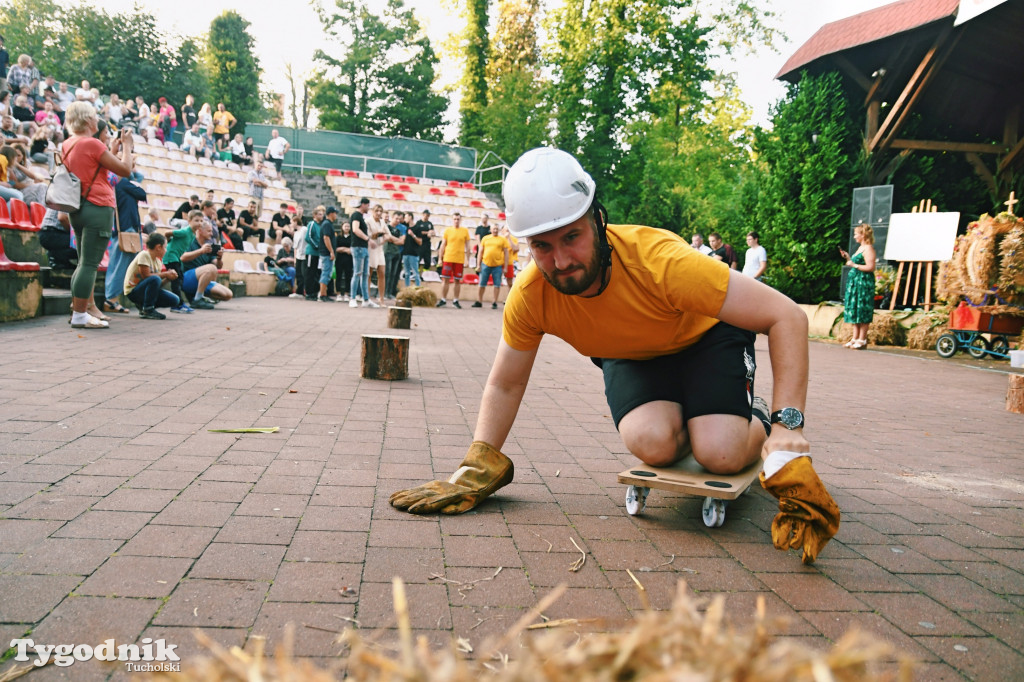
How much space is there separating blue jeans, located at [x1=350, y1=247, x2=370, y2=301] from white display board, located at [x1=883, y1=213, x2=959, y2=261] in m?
10.1

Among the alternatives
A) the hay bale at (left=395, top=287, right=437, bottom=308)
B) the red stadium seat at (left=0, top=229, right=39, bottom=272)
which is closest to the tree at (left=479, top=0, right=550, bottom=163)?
the hay bale at (left=395, top=287, right=437, bottom=308)

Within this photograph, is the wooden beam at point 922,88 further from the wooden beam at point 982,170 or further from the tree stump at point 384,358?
the tree stump at point 384,358

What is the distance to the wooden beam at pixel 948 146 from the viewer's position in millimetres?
14583

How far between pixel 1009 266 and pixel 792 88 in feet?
26.2

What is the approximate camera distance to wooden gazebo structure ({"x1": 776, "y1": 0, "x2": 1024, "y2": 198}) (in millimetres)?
13094

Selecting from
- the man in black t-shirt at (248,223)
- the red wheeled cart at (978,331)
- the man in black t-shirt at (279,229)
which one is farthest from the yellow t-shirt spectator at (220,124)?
the red wheeled cart at (978,331)

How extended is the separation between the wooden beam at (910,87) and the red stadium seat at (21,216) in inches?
569

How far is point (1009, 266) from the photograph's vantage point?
9.83 m

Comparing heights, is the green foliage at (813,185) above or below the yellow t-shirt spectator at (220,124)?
below

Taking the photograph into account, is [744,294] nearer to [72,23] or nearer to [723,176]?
[723,176]

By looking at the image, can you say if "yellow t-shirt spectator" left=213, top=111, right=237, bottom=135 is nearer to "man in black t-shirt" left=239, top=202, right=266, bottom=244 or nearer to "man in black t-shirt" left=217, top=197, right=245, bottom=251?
"man in black t-shirt" left=239, top=202, right=266, bottom=244

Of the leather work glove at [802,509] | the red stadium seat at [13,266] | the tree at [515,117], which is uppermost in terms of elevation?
the tree at [515,117]

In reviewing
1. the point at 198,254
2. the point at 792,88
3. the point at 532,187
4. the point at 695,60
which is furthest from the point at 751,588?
the point at 695,60

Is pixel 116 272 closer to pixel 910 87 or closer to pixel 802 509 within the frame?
pixel 802 509
